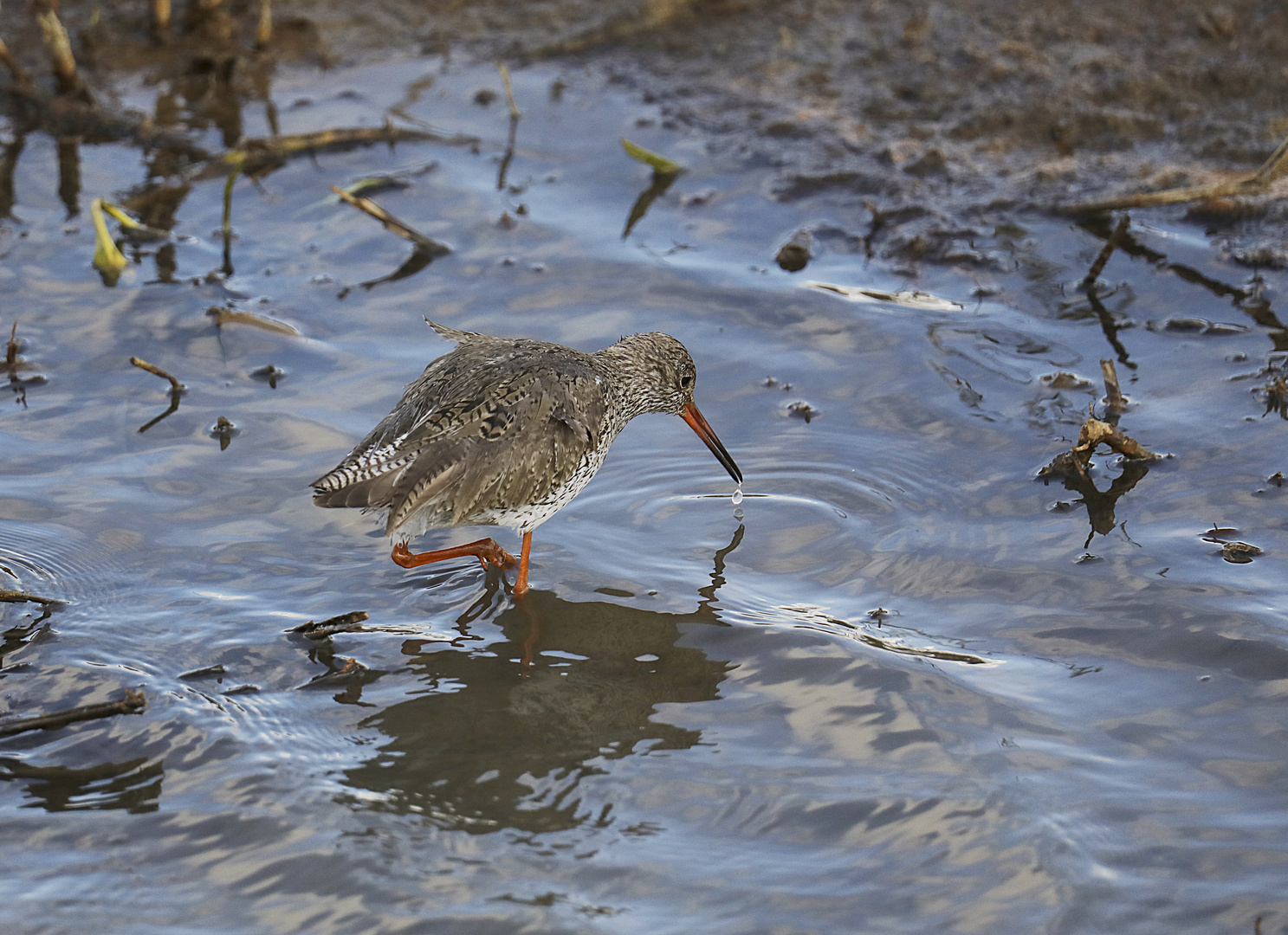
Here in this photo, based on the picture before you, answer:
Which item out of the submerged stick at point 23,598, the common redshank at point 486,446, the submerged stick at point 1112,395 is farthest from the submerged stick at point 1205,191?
the submerged stick at point 23,598

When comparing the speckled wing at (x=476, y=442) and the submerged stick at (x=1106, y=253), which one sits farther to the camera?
the submerged stick at (x=1106, y=253)

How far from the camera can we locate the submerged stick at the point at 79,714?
444 cm

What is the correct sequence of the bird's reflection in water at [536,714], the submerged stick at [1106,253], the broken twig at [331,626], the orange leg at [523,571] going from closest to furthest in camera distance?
the bird's reflection in water at [536,714]
the broken twig at [331,626]
the orange leg at [523,571]
the submerged stick at [1106,253]

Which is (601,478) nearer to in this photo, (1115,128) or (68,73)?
(1115,128)

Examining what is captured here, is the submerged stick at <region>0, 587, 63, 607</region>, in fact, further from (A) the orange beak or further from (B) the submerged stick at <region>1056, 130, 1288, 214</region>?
(B) the submerged stick at <region>1056, 130, 1288, 214</region>

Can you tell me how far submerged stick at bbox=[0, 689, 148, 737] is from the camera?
4441mm

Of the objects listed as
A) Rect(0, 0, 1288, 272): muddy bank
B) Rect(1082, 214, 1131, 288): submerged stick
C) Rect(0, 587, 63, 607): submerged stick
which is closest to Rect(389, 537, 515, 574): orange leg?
Rect(0, 587, 63, 607): submerged stick

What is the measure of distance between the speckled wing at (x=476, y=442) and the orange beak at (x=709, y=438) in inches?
29.3

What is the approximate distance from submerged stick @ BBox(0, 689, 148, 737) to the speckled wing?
3.60 feet

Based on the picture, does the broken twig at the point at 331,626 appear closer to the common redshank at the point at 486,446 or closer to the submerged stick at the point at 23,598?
the common redshank at the point at 486,446

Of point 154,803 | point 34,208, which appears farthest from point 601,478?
point 34,208

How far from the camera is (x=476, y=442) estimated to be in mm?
5555

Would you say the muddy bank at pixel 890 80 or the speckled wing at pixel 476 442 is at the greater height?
the muddy bank at pixel 890 80

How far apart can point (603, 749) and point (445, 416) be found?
1.65 m
